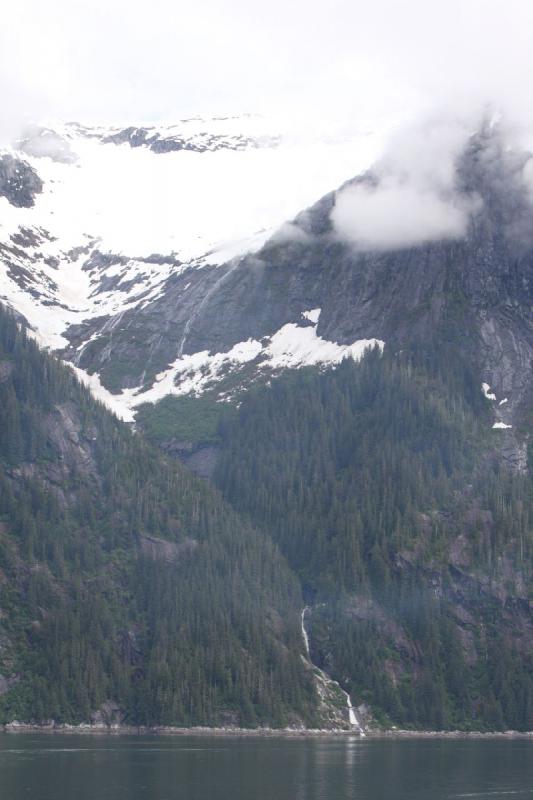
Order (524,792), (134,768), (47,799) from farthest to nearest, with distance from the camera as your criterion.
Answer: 1. (134,768)
2. (524,792)
3. (47,799)

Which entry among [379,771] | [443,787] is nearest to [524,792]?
[443,787]

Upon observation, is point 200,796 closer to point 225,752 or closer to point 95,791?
point 95,791

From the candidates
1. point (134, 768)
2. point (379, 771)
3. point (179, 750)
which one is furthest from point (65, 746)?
point (379, 771)

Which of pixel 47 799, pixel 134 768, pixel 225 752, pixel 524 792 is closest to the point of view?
pixel 47 799

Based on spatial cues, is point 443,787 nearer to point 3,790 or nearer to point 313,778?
point 313,778

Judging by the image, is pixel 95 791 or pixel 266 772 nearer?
pixel 95 791

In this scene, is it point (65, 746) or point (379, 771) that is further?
point (65, 746)
